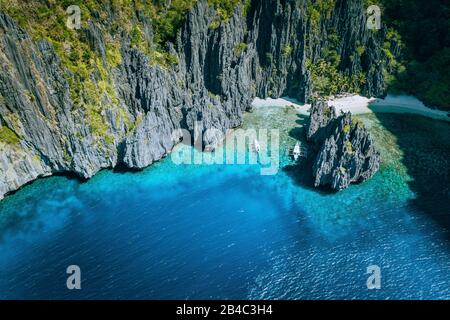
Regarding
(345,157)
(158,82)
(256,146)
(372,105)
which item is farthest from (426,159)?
(158,82)

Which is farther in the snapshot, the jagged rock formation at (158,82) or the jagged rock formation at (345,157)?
the jagged rock formation at (158,82)

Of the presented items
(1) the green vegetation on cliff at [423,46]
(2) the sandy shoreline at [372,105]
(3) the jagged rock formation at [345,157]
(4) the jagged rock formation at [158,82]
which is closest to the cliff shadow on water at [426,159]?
(2) the sandy shoreline at [372,105]

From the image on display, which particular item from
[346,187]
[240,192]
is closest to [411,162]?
[346,187]

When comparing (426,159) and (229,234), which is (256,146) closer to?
(229,234)

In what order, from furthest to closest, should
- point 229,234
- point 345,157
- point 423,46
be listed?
point 423,46 < point 345,157 < point 229,234

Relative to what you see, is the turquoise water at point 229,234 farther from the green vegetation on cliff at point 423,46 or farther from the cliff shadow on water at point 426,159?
the green vegetation on cliff at point 423,46

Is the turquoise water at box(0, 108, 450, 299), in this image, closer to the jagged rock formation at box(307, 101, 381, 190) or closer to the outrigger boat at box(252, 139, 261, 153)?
the jagged rock formation at box(307, 101, 381, 190)
